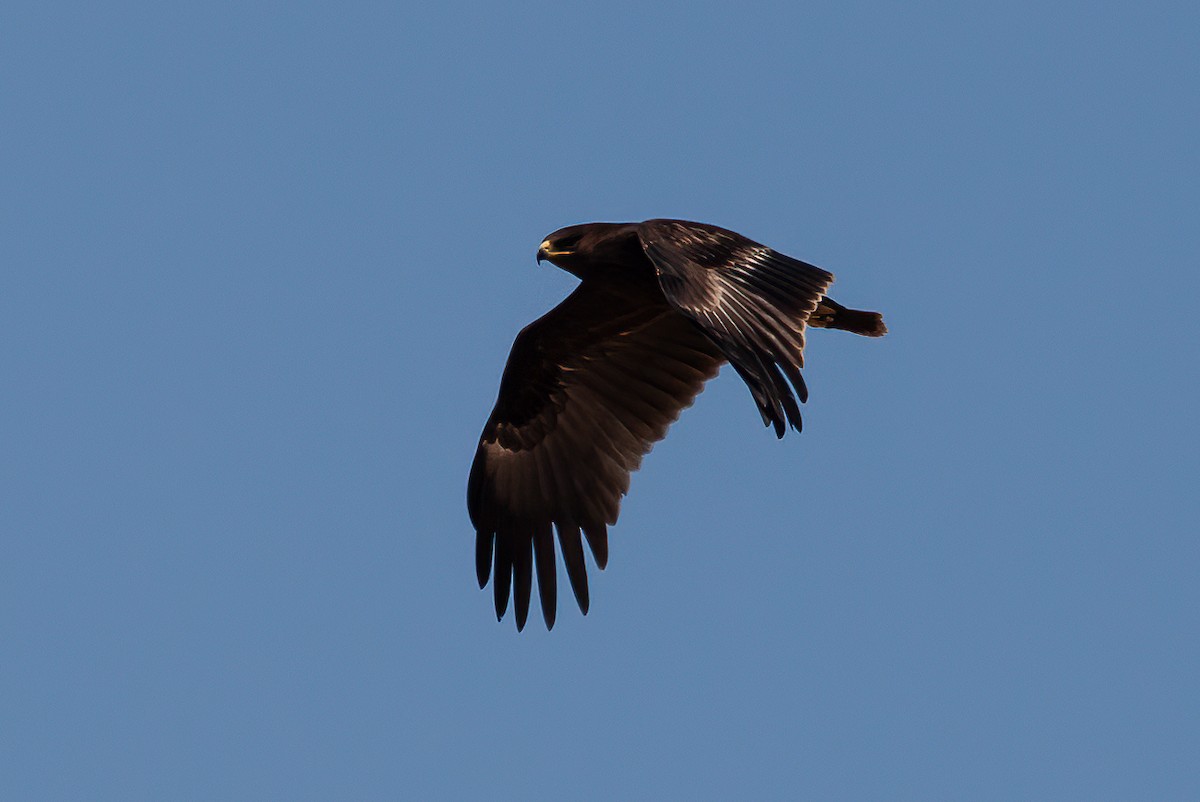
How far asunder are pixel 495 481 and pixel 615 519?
0.92 metres

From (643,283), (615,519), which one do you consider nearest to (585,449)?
(615,519)

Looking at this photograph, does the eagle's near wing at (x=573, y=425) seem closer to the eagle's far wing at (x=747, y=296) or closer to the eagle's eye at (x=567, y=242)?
the eagle's eye at (x=567, y=242)

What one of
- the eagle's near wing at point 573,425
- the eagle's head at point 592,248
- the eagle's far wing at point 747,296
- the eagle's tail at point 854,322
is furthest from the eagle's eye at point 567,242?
the eagle's tail at point 854,322

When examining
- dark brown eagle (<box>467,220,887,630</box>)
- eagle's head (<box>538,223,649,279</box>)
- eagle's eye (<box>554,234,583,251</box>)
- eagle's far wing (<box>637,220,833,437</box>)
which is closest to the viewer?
eagle's far wing (<box>637,220,833,437</box>)

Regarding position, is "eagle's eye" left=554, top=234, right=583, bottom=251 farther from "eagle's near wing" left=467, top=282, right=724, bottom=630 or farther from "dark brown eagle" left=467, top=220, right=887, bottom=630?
"eagle's near wing" left=467, top=282, right=724, bottom=630

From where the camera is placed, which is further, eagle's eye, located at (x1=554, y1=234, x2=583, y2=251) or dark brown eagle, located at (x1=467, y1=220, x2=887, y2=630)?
dark brown eagle, located at (x1=467, y1=220, x2=887, y2=630)

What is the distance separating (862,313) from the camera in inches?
504

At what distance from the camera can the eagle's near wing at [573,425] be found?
1311 centimetres

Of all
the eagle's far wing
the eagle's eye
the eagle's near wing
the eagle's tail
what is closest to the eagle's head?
the eagle's eye

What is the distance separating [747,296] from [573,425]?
10.4 feet

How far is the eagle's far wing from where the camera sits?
9.96 metres

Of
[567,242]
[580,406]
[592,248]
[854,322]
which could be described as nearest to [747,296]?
[592,248]

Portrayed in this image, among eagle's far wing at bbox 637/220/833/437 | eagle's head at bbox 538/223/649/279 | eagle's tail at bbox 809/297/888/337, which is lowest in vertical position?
eagle's far wing at bbox 637/220/833/437

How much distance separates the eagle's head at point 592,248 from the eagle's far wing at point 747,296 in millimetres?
481
